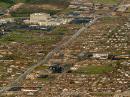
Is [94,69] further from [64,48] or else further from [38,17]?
[38,17]

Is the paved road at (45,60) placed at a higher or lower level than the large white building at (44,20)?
lower

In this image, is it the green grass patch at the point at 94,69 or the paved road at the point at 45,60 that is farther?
the green grass patch at the point at 94,69

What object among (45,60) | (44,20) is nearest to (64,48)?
(45,60)

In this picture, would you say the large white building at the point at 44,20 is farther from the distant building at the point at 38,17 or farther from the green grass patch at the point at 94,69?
the green grass patch at the point at 94,69

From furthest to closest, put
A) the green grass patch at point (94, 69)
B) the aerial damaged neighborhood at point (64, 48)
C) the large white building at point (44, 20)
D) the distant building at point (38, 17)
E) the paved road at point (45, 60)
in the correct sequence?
1. the distant building at point (38, 17)
2. the large white building at point (44, 20)
3. the green grass patch at point (94, 69)
4. the paved road at point (45, 60)
5. the aerial damaged neighborhood at point (64, 48)

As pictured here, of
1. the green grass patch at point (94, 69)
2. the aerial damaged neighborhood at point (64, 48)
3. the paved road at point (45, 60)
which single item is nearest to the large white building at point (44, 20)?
the aerial damaged neighborhood at point (64, 48)

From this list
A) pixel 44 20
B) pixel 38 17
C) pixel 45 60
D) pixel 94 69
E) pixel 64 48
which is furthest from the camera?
pixel 38 17

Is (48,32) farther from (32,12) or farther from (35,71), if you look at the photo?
(35,71)

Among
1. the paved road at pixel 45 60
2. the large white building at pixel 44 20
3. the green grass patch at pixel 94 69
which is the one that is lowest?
the green grass patch at pixel 94 69
